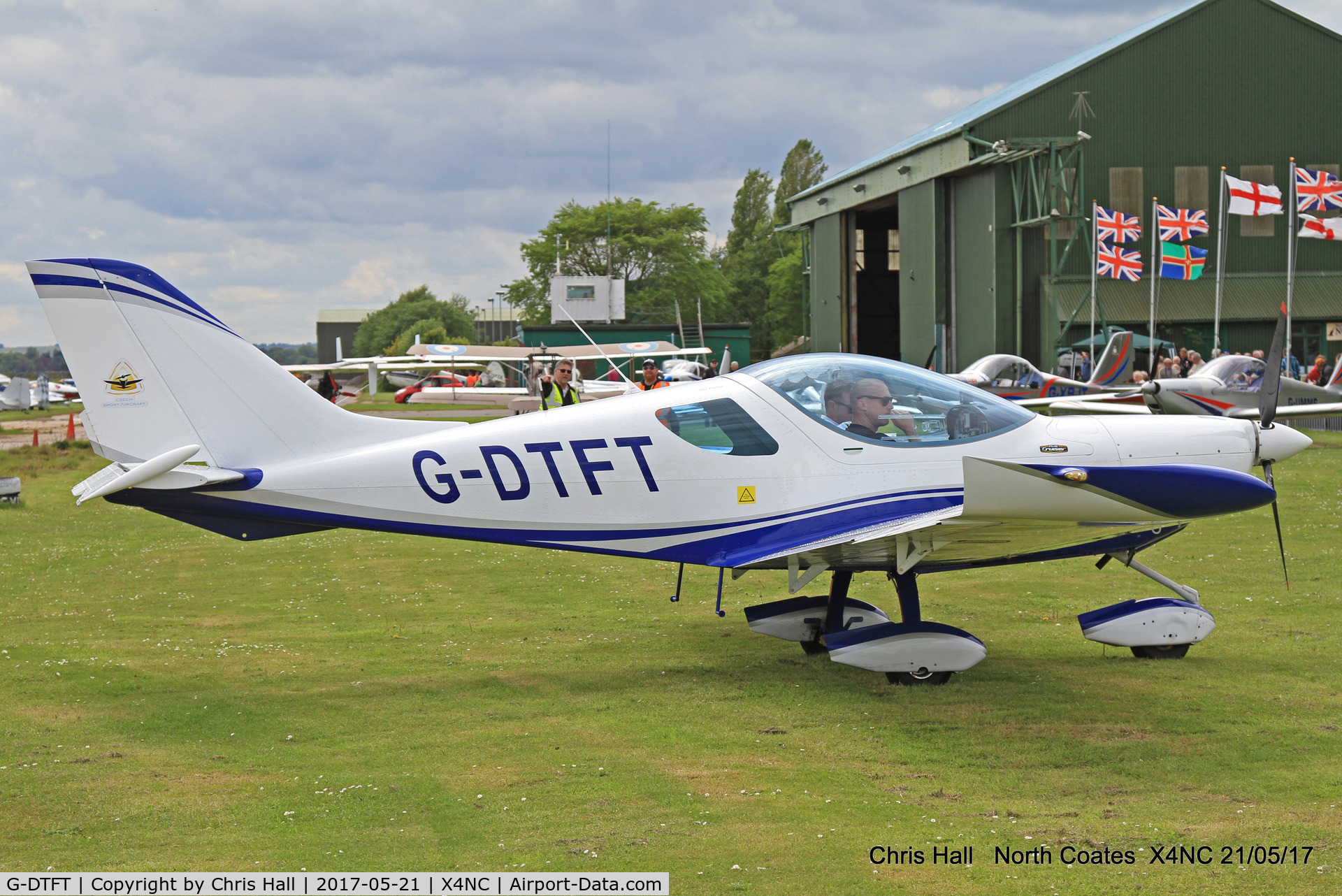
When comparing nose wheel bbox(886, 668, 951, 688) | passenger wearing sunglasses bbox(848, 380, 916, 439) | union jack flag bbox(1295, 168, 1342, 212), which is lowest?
nose wheel bbox(886, 668, 951, 688)

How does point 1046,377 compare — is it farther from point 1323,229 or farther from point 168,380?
point 168,380

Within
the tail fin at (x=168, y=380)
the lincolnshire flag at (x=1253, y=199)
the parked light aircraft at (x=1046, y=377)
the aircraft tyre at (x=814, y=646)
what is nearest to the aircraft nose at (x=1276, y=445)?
the aircraft tyre at (x=814, y=646)

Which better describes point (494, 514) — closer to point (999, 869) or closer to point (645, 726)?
point (645, 726)

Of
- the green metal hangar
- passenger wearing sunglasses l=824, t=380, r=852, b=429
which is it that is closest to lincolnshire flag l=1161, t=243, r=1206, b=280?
the green metal hangar

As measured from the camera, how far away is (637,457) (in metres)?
7.17

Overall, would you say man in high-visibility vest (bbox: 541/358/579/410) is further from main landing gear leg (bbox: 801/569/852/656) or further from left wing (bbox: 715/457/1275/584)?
left wing (bbox: 715/457/1275/584)

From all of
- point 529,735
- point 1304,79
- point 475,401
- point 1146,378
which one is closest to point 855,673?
point 529,735

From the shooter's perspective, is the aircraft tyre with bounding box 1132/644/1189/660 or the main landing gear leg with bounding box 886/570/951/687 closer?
the main landing gear leg with bounding box 886/570/951/687

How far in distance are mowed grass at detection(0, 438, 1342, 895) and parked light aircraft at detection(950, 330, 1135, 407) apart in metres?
16.9

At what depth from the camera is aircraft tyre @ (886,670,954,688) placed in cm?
710

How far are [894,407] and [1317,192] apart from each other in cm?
2726

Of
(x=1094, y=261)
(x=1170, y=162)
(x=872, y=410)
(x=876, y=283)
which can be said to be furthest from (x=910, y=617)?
(x=876, y=283)

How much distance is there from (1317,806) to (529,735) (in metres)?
3.86

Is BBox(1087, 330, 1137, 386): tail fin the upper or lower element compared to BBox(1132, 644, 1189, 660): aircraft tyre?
upper
